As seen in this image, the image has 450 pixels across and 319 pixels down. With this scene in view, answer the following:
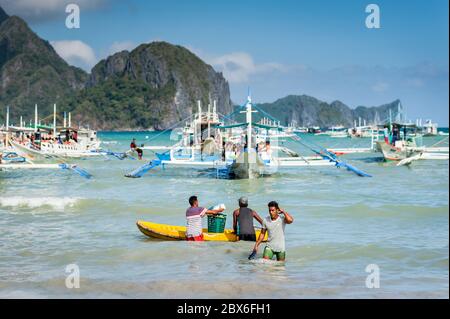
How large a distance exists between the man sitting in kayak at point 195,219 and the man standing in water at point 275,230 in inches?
71.5

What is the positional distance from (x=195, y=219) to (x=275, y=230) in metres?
2.37

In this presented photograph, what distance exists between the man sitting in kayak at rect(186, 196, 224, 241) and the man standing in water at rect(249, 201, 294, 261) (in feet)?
5.96

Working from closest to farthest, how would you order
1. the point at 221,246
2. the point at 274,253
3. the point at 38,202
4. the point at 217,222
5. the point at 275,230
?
1. the point at 275,230
2. the point at 274,253
3. the point at 221,246
4. the point at 217,222
5. the point at 38,202

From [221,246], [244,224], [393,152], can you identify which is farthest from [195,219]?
[393,152]

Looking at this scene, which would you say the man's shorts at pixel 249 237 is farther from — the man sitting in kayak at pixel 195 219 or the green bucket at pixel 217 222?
the man sitting in kayak at pixel 195 219

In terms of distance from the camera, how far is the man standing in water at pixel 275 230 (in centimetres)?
987

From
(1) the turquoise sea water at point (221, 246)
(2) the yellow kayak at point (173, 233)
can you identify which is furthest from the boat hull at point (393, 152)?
(2) the yellow kayak at point (173, 233)

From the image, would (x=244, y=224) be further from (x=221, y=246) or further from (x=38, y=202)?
(x=38, y=202)

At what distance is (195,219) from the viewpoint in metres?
11.9

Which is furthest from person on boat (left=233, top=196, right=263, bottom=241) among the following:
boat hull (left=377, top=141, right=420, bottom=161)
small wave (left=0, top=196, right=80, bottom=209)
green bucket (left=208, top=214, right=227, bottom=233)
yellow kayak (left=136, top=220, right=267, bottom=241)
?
boat hull (left=377, top=141, right=420, bottom=161)

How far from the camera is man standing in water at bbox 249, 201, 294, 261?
9.87 m

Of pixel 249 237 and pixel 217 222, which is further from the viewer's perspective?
pixel 217 222

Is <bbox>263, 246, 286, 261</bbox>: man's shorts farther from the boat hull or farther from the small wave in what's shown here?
the boat hull
